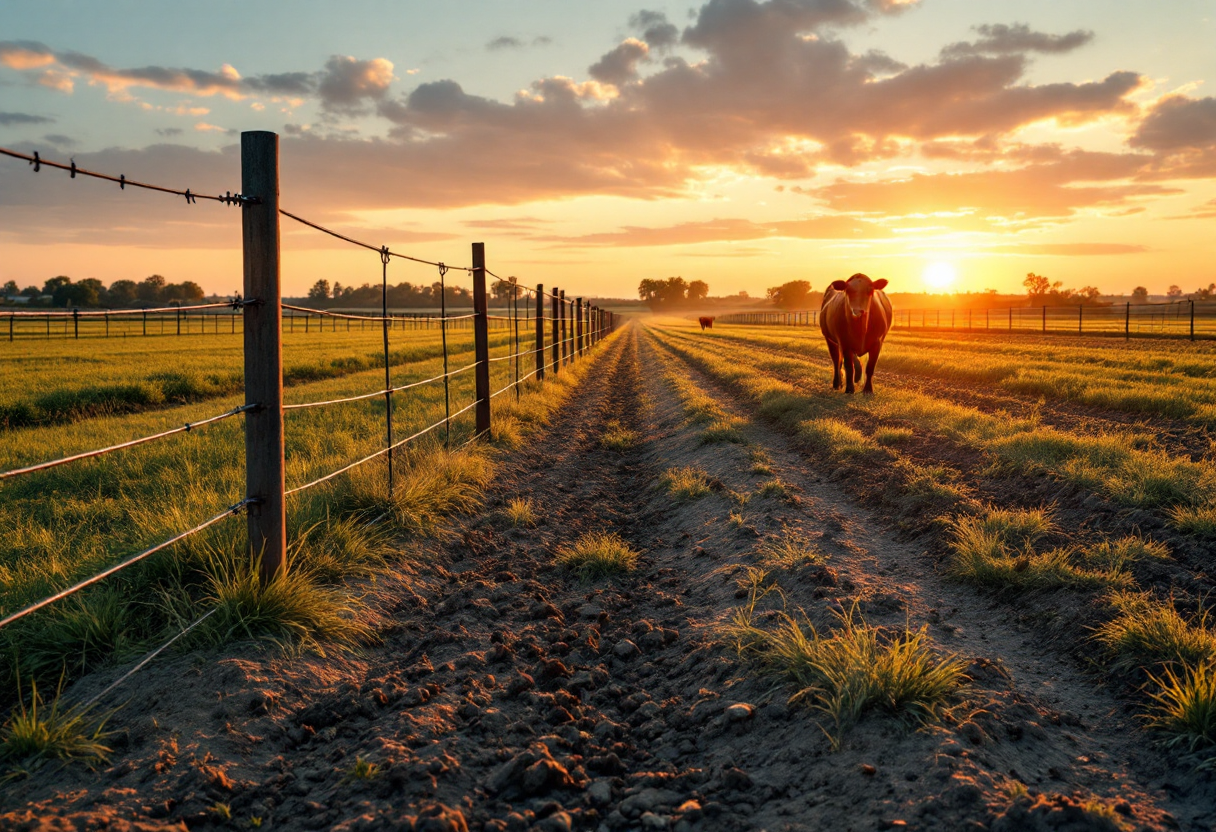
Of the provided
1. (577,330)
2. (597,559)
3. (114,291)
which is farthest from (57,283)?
(597,559)

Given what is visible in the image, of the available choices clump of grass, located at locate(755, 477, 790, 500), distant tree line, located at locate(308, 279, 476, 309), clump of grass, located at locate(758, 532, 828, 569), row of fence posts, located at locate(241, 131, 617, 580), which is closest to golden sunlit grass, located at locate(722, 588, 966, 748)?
clump of grass, located at locate(758, 532, 828, 569)

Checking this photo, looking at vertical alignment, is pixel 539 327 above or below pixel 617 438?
above

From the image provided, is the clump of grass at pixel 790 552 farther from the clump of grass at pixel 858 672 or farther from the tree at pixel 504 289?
the tree at pixel 504 289

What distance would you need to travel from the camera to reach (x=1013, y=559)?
4527 millimetres

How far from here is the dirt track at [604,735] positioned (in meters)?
2.36

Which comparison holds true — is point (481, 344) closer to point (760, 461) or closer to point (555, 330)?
point (760, 461)

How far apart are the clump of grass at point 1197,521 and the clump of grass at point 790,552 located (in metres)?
2.39

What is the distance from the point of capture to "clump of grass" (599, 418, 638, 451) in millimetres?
9789

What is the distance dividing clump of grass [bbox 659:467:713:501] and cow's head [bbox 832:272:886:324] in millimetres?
6225

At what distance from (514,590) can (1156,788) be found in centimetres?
329

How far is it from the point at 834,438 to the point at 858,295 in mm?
4686

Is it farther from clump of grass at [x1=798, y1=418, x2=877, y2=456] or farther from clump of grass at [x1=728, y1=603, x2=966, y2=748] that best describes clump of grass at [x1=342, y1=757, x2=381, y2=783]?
clump of grass at [x1=798, y1=418, x2=877, y2=456]

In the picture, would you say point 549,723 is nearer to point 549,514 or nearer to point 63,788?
point 63,788

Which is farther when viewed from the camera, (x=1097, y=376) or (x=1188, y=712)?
(x=1097, y=376)
